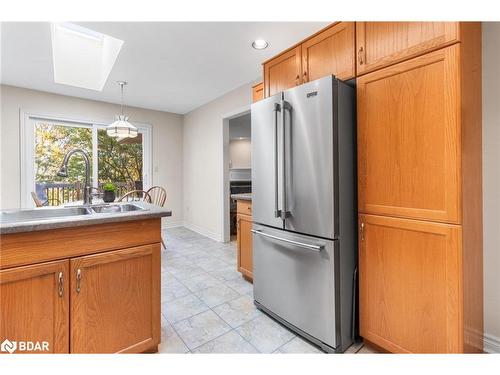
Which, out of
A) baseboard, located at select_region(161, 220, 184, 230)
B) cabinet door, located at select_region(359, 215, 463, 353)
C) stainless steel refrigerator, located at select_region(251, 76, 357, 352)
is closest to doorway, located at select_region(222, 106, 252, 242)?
baseboard, located at select_region(161, 220, 184, 230)

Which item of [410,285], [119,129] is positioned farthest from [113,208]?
[410,285]

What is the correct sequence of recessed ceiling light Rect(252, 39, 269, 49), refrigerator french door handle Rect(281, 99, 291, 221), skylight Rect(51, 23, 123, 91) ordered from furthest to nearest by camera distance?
skylight Rect(51, 23, 123, 91) < recessed ceiling light Rect(252, 39, 269, 49) < refrigerator french door handle Rect(281, 99, 291, 221)

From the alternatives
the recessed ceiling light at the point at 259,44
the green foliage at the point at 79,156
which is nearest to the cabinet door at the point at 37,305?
the recessed ceiling light at the point at 259,44

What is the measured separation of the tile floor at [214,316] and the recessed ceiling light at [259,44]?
2.52 meters

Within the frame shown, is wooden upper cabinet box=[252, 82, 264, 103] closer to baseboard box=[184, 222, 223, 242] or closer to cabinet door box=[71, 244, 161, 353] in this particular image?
cabinet door box=[71, 244, 161, 353]

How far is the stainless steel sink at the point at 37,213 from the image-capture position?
5.01 feet

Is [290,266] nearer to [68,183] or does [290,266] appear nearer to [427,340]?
[427,340]

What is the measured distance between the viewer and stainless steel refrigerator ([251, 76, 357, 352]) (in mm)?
1508

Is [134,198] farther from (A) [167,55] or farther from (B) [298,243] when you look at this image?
(B) [298,243]

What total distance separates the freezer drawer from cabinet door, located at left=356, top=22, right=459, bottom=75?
1128 millimetres

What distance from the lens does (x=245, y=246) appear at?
266cm

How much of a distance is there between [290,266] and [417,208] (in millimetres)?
877

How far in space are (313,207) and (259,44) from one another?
1.91m

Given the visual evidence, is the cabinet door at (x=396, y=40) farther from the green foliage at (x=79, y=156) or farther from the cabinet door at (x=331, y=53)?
the green foliage at (x=79, y=156)
